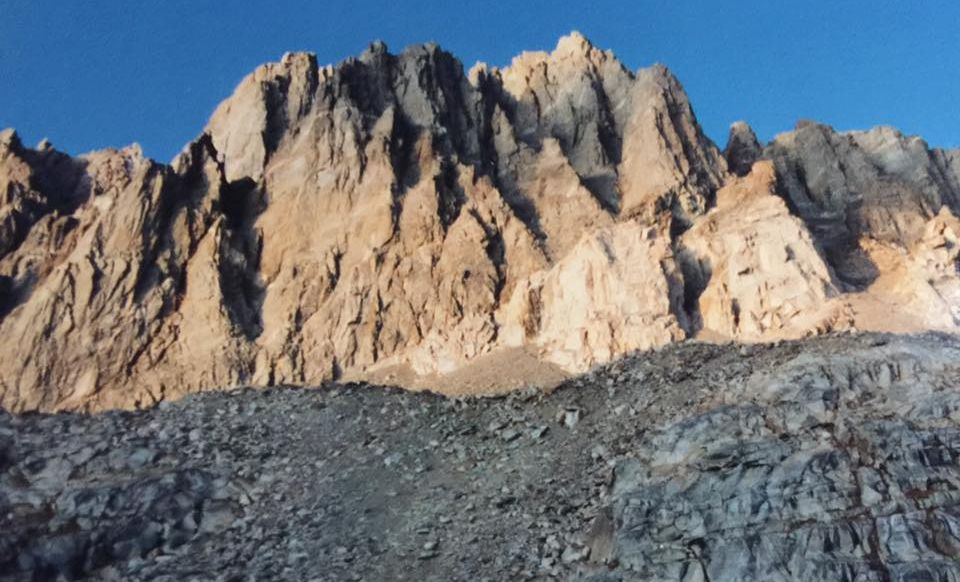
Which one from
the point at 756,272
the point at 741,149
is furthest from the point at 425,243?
the point at 741,149

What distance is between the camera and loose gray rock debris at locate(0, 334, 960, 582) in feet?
61.3

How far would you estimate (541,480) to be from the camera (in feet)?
79.4

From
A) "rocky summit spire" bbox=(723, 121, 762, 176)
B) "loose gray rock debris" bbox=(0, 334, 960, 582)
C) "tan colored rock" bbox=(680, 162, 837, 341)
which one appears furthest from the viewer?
"rocky summit spire" bbox=(723, 121, 762, 176)

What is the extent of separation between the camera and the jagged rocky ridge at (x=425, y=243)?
129 ft

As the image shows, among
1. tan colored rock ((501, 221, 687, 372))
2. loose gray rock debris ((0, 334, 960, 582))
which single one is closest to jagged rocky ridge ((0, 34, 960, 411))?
tan colored rock ((501, 221, 687, 372))

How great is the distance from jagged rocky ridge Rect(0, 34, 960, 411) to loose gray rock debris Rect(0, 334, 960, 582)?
30.5 feet

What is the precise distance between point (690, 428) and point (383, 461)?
9686mm

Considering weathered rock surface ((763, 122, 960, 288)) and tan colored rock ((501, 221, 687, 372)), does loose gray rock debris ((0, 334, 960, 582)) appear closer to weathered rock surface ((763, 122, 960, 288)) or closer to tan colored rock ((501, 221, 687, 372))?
tan colored rock ((501, 221, 687, 372))

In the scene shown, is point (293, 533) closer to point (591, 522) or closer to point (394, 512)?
point (394, 512)

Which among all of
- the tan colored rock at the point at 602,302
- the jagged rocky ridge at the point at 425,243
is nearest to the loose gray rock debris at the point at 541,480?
the tan colored rock at the point at 602,302

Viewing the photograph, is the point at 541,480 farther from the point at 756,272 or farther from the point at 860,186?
the point at 860,186

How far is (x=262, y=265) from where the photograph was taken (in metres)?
45.2

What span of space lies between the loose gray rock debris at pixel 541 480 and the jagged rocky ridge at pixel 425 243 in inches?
366

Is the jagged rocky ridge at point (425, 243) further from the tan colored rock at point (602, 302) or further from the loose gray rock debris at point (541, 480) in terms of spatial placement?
the loose gray rock debris at point (541, 480)
